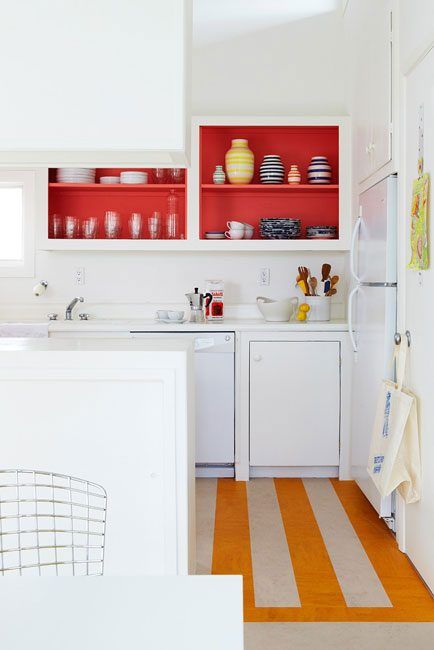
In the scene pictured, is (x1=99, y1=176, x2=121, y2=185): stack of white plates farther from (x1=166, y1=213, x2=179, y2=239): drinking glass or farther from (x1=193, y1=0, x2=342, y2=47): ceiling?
(x1=193, y1=0, x2=342, y2=47): ceiling

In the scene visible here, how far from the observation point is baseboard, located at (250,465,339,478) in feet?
13.6

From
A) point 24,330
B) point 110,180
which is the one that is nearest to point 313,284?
point 110,180

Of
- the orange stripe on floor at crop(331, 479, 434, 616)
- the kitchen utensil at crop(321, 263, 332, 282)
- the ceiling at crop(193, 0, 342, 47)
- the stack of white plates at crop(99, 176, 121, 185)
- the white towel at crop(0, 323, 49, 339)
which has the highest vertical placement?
the ceiling at crop(193, 0, 342, 47)

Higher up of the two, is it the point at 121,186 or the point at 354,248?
the point at 121,186

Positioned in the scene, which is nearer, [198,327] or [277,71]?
[198,327]

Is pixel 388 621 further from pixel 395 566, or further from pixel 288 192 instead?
pixel 288 192

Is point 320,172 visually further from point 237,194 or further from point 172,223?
point 172,223

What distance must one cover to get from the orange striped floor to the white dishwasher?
0.22m

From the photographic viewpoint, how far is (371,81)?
356 centimetres

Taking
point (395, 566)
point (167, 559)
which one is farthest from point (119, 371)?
point (395, 566)

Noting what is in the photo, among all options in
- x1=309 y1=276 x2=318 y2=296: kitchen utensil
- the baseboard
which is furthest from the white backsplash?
the baseboard

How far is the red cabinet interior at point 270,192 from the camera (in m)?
4.68

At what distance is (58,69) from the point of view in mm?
1891

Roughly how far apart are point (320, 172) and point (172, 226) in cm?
96
